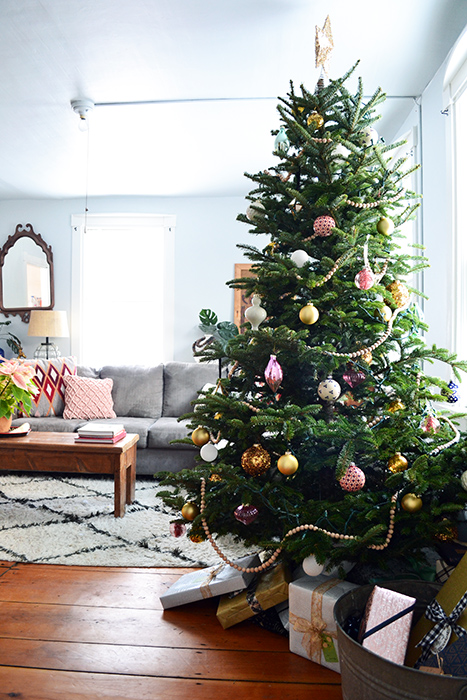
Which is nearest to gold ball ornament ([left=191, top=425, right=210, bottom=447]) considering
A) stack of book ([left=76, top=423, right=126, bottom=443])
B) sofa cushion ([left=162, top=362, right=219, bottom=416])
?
stack of book ([left=76, top=423, right=126, bottom=443])

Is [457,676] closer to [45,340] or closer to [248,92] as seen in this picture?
[248,92]

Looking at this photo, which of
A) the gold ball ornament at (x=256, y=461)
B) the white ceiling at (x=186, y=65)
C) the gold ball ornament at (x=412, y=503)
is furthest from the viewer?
the white ceiling at (x=186, y=65)

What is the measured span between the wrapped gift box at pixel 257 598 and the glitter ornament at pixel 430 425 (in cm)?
69

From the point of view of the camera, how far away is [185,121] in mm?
3963

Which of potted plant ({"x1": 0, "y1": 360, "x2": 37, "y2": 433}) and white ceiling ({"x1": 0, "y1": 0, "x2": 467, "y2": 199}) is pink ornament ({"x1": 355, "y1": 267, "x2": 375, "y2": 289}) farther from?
potted plant ({"x1": 0, "y1": 360, "x2": 37, "y2": 433})

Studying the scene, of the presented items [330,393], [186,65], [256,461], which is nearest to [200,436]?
[256,461]

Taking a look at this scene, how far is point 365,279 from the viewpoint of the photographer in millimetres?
1619

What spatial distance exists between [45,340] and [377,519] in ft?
18.0

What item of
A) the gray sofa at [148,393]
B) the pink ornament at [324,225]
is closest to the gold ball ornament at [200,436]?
the pink ornament at [324,225]

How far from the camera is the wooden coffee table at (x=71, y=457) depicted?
114 inches

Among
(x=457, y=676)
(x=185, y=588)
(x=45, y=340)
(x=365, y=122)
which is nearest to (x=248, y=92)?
(x=365, y=122)

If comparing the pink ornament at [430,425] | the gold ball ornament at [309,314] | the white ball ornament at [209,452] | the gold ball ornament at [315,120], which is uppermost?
the gold ball ornament at [315,120]

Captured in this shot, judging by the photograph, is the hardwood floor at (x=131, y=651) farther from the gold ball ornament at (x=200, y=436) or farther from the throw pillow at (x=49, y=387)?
the throw pillow at (x=49, y=387)

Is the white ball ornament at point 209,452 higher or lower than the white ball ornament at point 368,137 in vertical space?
lower
